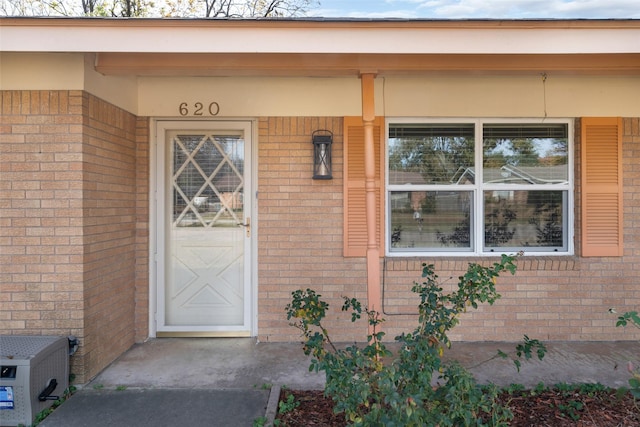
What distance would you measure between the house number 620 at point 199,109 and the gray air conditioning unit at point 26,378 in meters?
2.48

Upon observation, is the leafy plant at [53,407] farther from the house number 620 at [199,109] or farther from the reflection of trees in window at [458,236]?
the reflection of trees in window at [458,236]

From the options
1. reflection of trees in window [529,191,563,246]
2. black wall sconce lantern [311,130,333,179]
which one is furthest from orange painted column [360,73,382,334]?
reflection of trees in window [529,191,563,246]

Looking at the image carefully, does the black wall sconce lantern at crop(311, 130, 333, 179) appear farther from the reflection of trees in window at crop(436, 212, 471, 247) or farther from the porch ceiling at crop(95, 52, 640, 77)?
the reflection of trees in window at crop(436, 212, 471, 247)

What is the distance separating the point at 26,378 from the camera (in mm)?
2879

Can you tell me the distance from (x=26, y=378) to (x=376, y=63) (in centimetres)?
341

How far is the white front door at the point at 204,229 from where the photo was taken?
459 centimetres

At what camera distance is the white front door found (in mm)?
4594

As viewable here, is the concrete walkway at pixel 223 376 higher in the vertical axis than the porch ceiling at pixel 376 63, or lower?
lower

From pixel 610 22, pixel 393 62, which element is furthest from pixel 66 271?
pixel 610 22

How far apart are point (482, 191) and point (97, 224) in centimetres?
381

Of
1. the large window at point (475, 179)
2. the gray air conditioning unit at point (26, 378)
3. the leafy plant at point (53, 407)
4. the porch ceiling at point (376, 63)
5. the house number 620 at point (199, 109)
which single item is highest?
the porch ceiling at point (376, 63)

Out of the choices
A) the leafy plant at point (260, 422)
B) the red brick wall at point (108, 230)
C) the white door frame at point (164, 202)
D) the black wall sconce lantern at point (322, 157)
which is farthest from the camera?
the white door frame at point (164, 202)

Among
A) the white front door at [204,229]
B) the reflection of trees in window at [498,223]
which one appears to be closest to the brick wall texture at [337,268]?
the white front door at [204,229]

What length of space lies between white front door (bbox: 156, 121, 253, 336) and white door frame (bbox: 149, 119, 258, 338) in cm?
1
